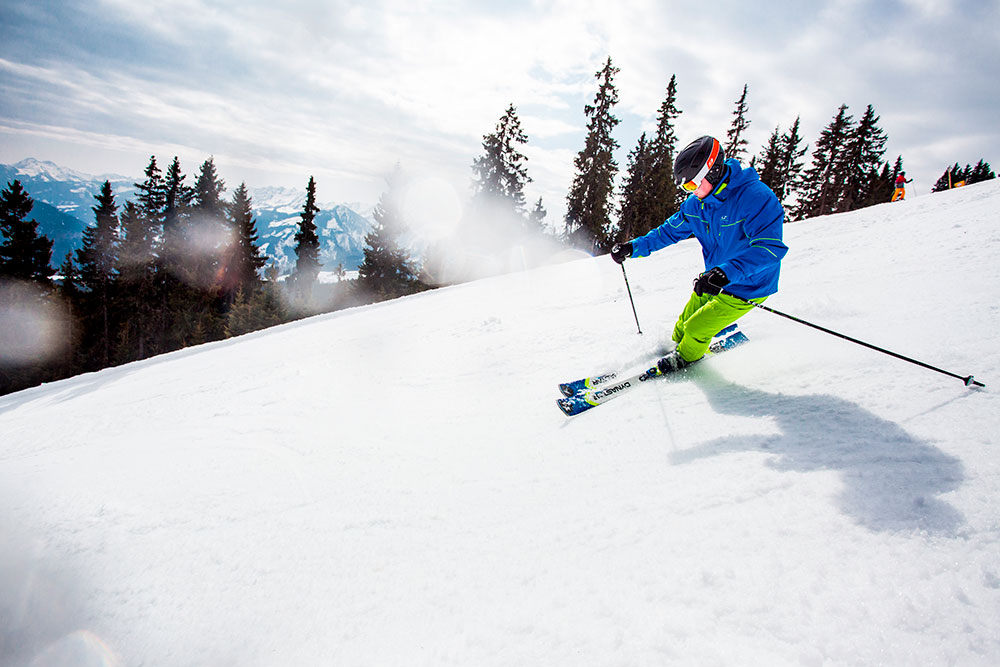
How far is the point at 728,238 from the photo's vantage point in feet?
13.3

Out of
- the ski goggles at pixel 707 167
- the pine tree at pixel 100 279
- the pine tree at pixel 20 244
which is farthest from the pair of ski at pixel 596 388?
the pine tree at pixel 20 244

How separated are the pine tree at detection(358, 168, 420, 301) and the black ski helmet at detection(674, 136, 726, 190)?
34.8 meters

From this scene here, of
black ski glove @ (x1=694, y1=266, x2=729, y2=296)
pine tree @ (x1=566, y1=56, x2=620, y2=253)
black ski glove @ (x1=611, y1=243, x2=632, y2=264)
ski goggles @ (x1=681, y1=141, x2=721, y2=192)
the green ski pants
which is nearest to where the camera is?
black ski glove @ (x1=694, y1=266, x2=729, y2=296)

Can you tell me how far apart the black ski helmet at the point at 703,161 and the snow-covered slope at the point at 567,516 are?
1.68 metres

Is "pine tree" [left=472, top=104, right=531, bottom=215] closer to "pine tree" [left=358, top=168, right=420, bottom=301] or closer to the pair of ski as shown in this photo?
"pine tree" [left=358, top=168, right=420, bottom=301]

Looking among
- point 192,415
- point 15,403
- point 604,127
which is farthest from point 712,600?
point 604,127

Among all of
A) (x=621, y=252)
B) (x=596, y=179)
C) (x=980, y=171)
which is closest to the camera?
(x=621, y=252)

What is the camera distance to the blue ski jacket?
3578 millimetres

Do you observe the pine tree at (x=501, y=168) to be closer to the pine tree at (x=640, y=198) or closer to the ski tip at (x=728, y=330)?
the pine tree at (x=640, y=198)

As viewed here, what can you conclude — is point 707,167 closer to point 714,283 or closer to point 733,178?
point 733,178

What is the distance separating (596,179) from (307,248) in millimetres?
27216

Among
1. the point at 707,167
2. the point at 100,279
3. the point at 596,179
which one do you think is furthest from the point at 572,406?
the point at 100,279

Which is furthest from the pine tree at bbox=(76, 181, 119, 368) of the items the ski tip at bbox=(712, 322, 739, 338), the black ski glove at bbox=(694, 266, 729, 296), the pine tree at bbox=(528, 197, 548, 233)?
the black ski glove at bbox=(694, 266, 729, 296)

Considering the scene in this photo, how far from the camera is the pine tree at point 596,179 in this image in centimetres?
3275
